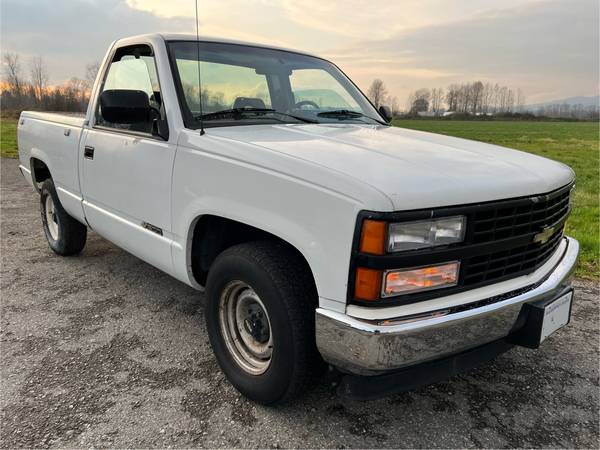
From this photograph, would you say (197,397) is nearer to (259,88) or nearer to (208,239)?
(208,239)

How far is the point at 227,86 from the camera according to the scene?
3186mm

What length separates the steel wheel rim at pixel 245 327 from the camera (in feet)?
8.19

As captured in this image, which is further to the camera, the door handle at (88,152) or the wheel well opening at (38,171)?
the wheel well opening at (38,171)

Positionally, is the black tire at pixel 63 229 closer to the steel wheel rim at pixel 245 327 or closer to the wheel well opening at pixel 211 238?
the wheel well opening at pixel 211 238

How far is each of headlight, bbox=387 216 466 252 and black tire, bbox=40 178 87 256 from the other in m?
3.76

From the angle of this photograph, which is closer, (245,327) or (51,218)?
(245,327)

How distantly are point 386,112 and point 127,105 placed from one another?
2.18m

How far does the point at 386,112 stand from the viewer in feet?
13.5

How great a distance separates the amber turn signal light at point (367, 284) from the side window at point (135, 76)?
1.77m

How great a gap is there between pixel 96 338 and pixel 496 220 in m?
2.61

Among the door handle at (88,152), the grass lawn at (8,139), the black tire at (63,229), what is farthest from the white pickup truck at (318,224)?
the grass lawn at (8,139)

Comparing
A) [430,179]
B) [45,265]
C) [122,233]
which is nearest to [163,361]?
[122,233]

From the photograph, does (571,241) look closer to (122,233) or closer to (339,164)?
(339,164)

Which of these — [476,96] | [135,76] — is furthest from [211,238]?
[476,96]
